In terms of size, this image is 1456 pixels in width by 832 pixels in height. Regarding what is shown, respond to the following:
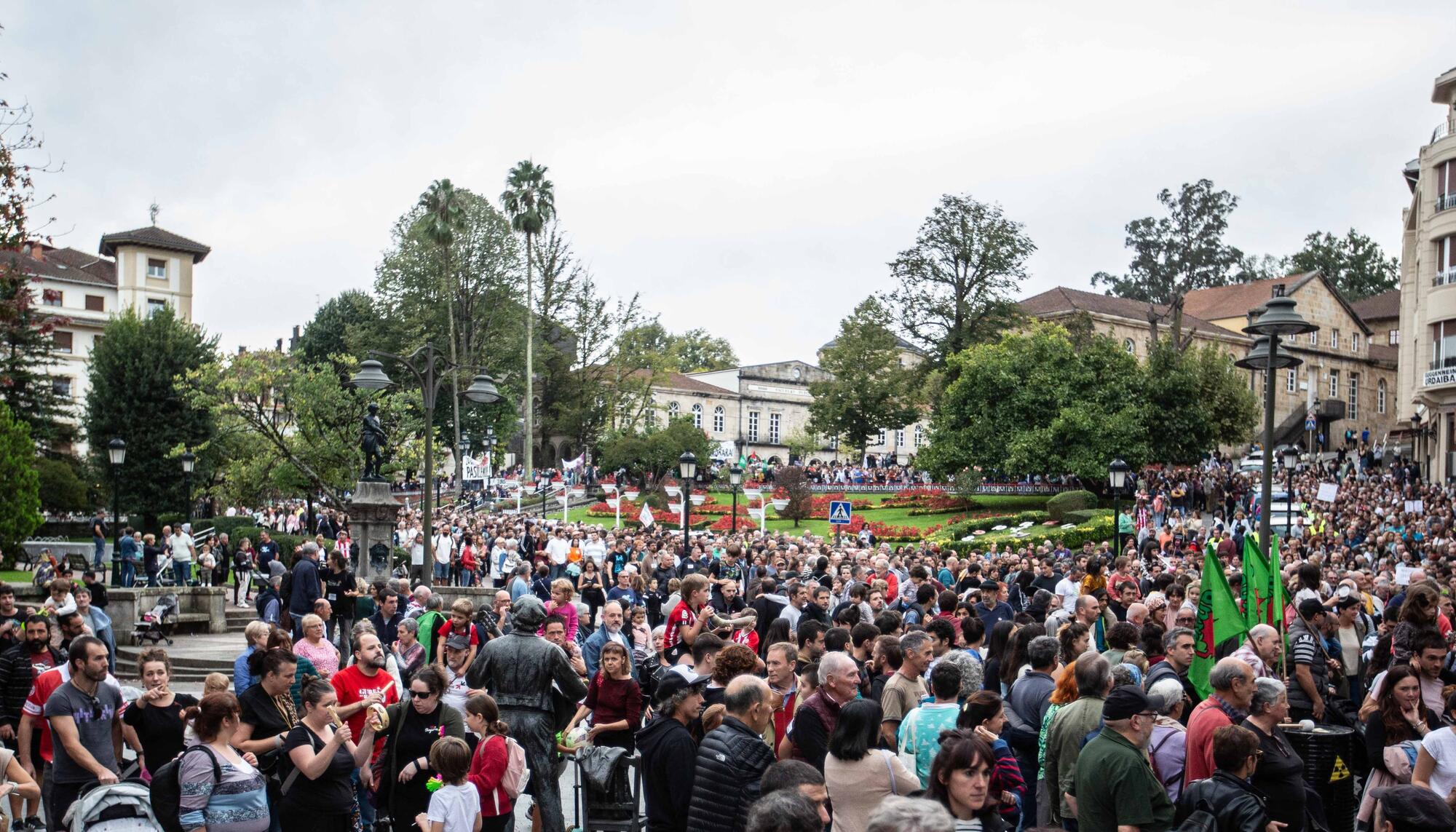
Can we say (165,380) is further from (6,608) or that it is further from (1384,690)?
(1384,690)

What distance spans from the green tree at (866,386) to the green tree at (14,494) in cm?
4484

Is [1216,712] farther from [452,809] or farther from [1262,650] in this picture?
[452,809]

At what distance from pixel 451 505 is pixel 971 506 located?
22025 mm

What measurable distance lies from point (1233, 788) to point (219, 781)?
5.03 meters

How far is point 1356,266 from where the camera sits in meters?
94.9

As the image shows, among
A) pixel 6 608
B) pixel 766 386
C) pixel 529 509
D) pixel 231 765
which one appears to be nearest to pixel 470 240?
pixel 529 509

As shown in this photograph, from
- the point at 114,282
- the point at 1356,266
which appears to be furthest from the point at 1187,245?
the point at 114,282

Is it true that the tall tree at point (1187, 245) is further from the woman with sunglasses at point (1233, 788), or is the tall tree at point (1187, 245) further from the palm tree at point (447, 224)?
the woman with sunglasses at point (1233, 788)

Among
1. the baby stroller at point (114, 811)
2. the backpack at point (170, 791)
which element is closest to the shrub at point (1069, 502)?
the backpack at point (170, 791)

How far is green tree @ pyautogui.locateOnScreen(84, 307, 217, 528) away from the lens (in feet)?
160

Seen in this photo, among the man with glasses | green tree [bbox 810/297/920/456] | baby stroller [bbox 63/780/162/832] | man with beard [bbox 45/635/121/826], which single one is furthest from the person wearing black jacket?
green tree [bbox 810/297/920/456]

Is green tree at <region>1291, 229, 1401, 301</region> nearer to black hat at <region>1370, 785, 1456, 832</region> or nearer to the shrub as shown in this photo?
the shrub

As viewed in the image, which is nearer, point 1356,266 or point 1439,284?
point 1439,284

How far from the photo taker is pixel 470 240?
212 feet
